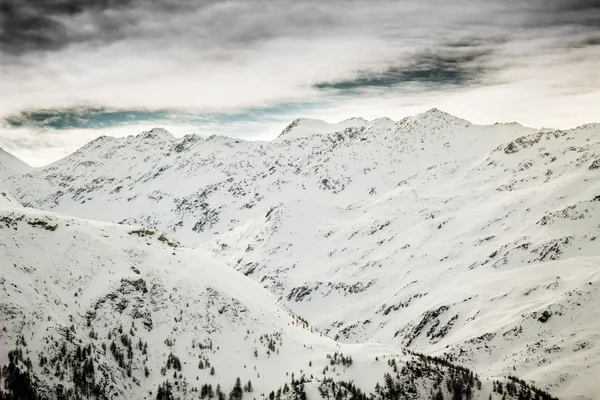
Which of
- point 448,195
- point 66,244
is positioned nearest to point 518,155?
point 448,195

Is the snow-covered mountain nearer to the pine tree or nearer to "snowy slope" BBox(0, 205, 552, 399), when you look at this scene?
"snowy slope" BBox(0, 205, 552, 399)

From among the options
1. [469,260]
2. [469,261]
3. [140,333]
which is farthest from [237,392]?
[469,260]

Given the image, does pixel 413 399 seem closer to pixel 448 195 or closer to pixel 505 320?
pixel 505 320

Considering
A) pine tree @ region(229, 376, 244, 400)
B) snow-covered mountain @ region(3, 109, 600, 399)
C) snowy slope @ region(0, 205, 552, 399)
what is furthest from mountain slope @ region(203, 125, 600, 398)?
pine tree @ region(229, 376, 244, 400)

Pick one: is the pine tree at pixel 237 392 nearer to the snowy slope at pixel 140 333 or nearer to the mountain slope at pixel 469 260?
the snowy slope at pixel 140 333

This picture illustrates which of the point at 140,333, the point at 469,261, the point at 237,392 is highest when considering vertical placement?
the point at 140,333

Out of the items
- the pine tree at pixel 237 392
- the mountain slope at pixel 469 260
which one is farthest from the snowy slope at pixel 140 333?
the mountain slope at pixel 469 260

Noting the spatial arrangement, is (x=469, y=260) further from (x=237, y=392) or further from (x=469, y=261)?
(x=237, y=392)

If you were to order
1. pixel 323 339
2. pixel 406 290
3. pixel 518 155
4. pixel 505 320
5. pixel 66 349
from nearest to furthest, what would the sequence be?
pixel 66 349 < pixel 323 339 < pixel 505 320 < pixel 406 290 < pixel 518 155

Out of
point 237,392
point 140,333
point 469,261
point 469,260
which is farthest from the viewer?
point 469,260
